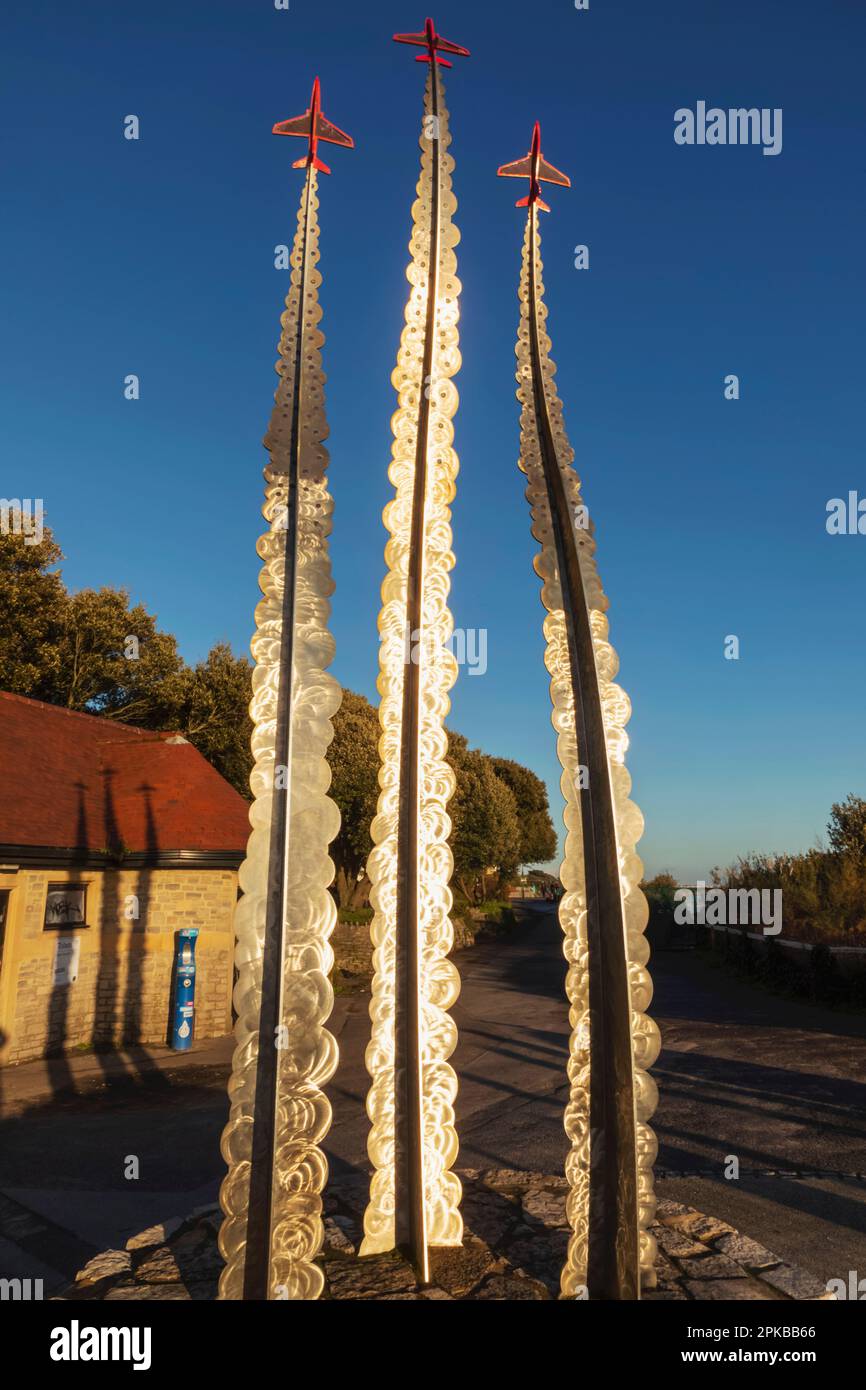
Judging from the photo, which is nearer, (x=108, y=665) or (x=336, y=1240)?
(x=336, y=1240)

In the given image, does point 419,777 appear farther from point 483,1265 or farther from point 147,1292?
point 147,1292

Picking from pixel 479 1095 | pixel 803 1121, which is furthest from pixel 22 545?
pixel 803 1121

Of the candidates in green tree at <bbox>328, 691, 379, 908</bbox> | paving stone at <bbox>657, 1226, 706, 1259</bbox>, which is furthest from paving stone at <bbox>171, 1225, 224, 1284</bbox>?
green tree at <bbox>328, 691, 379, 908</bbox>

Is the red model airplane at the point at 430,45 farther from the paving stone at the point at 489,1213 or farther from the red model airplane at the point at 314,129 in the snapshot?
the paving stone at the point at 489,1213

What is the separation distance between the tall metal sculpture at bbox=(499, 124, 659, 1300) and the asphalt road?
6.62ft

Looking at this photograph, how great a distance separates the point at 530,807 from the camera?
5434cm

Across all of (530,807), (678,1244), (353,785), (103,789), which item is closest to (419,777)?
(678,1244)

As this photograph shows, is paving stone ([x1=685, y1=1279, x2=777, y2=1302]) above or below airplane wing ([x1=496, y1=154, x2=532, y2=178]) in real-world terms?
below

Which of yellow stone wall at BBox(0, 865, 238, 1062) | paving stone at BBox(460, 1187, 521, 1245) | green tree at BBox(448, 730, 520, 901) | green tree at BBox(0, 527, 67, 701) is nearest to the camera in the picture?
paving stone at BBox(460, 1187, 521, 1245)

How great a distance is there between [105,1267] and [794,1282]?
365 centimetres

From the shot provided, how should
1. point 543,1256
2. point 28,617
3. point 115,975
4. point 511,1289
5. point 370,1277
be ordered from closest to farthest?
point 511,1289, point 370,1277, point 543,1256, point 115,975, point 28,617

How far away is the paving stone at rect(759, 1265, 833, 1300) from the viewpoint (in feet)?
12.9

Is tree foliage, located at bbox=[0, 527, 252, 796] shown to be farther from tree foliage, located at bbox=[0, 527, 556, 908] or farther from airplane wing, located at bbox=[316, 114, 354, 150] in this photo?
airplane wing, located at bbox=[316, 114, 354, 150]

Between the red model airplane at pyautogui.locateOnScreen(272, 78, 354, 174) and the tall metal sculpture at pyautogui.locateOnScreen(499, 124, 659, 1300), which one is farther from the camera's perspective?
the red model airplane at pyautogui.locateOnScreen(272, 78, 354, 174)
